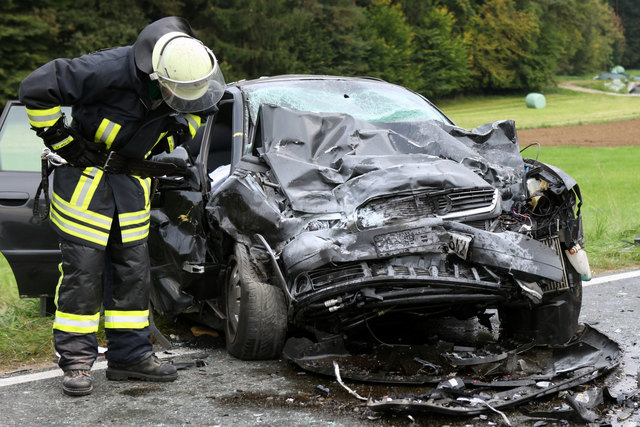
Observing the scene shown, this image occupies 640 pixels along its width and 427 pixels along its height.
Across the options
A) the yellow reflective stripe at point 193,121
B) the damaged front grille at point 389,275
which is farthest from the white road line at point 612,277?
the yellow reflective stripe at point 193,121

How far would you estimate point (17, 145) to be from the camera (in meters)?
5.49

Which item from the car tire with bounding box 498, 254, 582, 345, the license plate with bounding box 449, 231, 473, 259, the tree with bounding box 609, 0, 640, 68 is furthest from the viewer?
the tree with bounding box 609, 0, 640, 68

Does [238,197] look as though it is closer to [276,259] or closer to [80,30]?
[276,259]

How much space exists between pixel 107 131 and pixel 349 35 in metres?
47.1

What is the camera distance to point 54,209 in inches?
167

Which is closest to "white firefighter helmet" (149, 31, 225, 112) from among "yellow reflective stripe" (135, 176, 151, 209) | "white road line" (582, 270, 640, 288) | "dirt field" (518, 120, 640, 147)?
"yellow reflective stripe" (135, 176, 151, 209)

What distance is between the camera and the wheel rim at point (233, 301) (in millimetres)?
4578

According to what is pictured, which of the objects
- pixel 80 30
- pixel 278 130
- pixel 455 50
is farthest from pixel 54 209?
pixel 455 50

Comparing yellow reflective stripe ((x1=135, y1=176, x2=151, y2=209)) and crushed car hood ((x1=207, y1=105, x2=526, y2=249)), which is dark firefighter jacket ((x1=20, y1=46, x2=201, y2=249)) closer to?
yellow reflective stripe ((x1=135, y1=176, x2=151, y2=209))

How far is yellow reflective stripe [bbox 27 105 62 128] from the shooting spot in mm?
3996

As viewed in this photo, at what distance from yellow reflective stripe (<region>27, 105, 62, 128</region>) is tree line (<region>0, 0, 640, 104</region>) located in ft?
92.6

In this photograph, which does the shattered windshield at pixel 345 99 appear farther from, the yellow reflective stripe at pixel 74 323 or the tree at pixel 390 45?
the tree at pixel 390 45

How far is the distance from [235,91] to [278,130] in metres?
0.70

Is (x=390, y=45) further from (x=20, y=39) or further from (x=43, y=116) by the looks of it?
(x=43, y=116)
